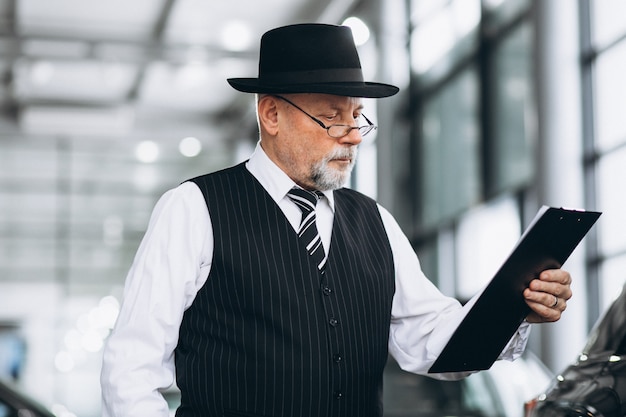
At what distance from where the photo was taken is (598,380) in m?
2.28

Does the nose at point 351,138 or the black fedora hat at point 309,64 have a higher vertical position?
the black fedora hat at point 309,64

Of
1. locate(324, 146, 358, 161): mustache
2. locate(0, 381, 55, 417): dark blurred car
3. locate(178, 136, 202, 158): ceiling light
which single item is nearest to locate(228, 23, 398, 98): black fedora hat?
locate(324, 146, 358, 161): mustache

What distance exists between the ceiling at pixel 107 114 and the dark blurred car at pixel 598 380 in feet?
39.0

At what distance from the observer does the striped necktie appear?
249 centimetres

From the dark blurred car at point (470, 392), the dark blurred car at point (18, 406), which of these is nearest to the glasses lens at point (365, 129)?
the dark blurred car at point (18, 406)

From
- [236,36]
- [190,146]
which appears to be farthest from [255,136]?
[236,36]

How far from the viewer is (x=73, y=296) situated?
1969 cm

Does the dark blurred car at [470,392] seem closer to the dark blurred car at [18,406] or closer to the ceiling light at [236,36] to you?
A: the dark blurred car at [18,406]

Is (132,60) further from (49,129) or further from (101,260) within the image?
(101,260)

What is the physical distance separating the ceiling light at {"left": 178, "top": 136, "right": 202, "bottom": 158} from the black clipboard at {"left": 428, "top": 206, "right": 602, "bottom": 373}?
17789 mm

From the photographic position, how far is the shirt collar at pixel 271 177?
2.54 meters

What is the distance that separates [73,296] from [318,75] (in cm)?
1778

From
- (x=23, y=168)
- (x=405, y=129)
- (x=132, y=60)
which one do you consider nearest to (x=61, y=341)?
(x=23, y=168)

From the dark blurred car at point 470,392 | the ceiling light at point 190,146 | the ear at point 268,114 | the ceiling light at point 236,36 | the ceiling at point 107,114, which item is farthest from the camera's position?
the ceiling light at point 190,146
